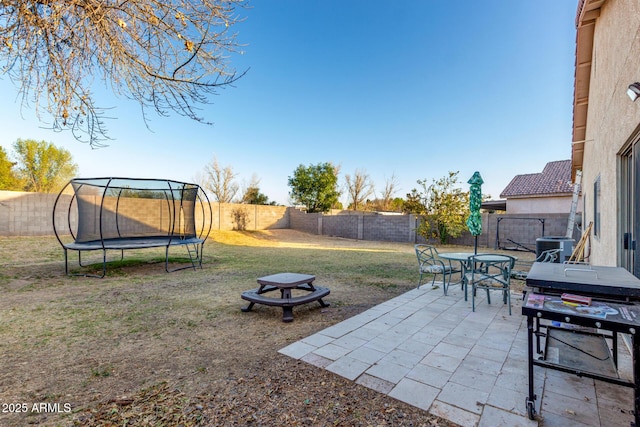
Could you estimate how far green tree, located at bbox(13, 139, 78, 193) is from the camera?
17.7 m

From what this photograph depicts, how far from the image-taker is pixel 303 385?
1960 millimetres

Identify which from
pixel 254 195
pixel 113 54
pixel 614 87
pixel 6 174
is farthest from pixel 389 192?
pixel 6 174

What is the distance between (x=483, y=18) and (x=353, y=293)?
8043 millimetres

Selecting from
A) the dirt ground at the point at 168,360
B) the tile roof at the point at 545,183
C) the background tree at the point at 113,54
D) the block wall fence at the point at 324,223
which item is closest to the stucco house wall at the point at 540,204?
the tile roof at the point at 545,183

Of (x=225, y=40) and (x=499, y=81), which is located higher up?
(x=499, y=81)

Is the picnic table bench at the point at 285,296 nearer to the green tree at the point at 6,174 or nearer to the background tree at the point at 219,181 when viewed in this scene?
the green tree at the point at 6,174

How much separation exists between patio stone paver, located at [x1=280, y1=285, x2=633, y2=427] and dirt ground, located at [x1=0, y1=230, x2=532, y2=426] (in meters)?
0.18

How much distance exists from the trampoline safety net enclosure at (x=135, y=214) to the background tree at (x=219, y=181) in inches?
607

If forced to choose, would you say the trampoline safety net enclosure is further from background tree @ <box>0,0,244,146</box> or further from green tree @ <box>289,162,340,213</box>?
green tree @ <box>289,162,340,213</box>

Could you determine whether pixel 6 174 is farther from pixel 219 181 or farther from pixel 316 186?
pixel 316 186

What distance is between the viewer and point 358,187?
27.1 metres

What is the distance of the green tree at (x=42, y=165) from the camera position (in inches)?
698

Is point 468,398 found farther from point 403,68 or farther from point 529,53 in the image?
point 403,68

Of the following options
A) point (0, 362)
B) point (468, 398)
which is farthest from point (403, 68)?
point (0, 362)
